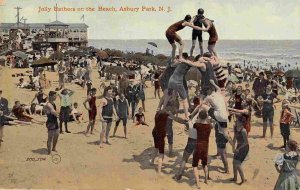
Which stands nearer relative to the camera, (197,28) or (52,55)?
(197,28)

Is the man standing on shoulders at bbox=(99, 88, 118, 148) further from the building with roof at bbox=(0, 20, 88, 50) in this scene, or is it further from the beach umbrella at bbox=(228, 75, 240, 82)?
the beach umbrella at bbox=(228, 75, 240, 82)

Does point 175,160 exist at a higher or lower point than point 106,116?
lower

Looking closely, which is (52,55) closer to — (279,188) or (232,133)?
(232,133)

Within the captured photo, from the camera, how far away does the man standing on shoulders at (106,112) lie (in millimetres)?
8805

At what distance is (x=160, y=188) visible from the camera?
27.6ft

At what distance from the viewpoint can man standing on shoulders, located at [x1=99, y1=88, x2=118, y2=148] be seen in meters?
8.80

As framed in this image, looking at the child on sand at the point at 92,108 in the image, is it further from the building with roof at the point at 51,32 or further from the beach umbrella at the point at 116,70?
the building with roof at the point at 51,32

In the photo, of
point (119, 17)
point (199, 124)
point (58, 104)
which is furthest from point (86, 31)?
point (199, 124)

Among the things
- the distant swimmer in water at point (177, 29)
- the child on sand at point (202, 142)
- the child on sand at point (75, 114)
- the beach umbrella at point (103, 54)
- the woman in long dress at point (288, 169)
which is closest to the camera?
the woman in long dress at point (288, 169)

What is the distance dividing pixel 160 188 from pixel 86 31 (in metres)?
3.02

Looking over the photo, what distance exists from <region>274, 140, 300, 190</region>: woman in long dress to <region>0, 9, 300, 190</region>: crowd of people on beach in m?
Answer: 0.01

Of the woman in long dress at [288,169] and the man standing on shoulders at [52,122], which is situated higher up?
the man standing on shoulders at [52,122]

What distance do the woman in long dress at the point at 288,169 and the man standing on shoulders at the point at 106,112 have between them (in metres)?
2.86

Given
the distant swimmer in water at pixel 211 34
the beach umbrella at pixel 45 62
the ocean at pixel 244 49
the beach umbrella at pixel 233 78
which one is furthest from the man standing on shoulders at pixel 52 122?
the beach umbrella at pixel 233 78
